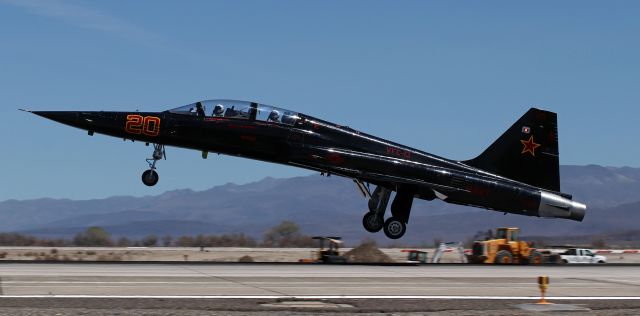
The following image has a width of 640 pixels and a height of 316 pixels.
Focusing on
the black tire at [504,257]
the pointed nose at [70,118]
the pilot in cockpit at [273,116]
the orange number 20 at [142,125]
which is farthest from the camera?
the black tire at [504,257]

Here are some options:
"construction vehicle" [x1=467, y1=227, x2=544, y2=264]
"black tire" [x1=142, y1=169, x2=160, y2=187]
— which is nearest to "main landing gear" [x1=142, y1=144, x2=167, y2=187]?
"black tire" [x1=142, y1=169, x2=160, y2=187]

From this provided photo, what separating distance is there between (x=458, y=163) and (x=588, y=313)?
17670 mm

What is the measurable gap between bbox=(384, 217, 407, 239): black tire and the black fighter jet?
37mm

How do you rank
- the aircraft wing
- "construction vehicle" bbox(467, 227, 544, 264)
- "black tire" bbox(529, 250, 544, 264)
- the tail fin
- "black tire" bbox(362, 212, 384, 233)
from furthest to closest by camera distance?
1. "black tire" bbox(529, 250, 544, 264)
2. "construction vehicle" bbox(467, 227, 544, 264)
3. the tail fin
4. "black tire" bbox(362, 212, 384, 233)
5. the aircraft wing

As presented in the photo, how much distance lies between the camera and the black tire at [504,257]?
4619cm

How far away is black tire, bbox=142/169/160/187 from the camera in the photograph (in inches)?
1387

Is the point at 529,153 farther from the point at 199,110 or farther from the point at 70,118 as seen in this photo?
the point at 70,118

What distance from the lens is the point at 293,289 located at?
25.8m

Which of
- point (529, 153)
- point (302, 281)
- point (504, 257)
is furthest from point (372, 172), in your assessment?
point (504, 257)

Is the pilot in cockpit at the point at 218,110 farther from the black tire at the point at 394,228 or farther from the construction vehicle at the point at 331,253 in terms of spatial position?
the construction vehicle at the point at 331,253

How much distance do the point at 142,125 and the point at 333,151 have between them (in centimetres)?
692

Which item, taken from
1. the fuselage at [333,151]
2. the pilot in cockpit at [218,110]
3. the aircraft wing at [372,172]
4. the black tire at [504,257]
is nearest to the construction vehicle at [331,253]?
the fuselage at [333,151]

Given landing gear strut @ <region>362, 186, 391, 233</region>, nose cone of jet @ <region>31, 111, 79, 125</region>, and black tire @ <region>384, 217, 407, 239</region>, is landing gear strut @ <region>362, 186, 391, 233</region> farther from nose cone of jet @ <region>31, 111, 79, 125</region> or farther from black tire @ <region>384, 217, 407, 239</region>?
nose cone of jet @ <region>31, 111, 79, 125</region>

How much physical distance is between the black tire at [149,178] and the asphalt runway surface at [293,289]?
3381 millimetres
